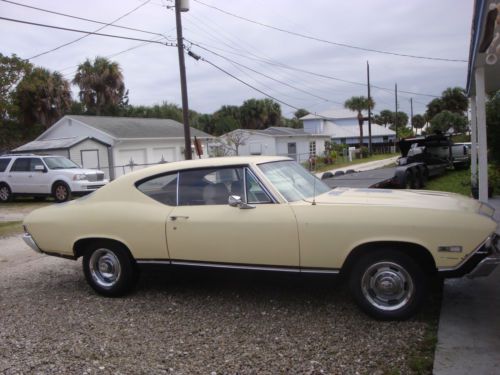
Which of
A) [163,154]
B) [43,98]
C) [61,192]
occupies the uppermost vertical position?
[43,98]

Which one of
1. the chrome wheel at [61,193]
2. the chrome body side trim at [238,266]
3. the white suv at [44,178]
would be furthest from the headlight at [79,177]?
the chrome body side trim at [238,266]

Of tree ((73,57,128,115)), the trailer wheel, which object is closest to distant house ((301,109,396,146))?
tree ((73,57,128,115))

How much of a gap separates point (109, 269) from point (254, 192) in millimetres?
1932

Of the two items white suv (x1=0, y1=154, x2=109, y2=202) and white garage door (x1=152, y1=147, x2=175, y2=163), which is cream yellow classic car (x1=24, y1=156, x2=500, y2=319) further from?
white garage door (x1=152, y1=147, x2=175, y2=163)

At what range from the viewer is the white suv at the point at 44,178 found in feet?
55.2

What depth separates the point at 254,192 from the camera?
4738 millimetres

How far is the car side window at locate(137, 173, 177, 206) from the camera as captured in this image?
5.08m

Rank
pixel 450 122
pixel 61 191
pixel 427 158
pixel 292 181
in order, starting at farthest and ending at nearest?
pixel 450 122
pixel 61 191
pixel 427 158
pixel 292 181

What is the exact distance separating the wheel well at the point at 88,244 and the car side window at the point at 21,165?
1365cm

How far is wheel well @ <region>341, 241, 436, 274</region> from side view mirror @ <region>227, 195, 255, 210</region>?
3.47 feet

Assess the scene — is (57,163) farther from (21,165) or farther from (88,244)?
(88,244)

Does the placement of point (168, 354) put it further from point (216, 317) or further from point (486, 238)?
point (486, 238)

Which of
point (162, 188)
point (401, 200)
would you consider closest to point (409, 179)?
point (401, 200)

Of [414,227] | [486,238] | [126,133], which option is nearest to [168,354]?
[414,227]
